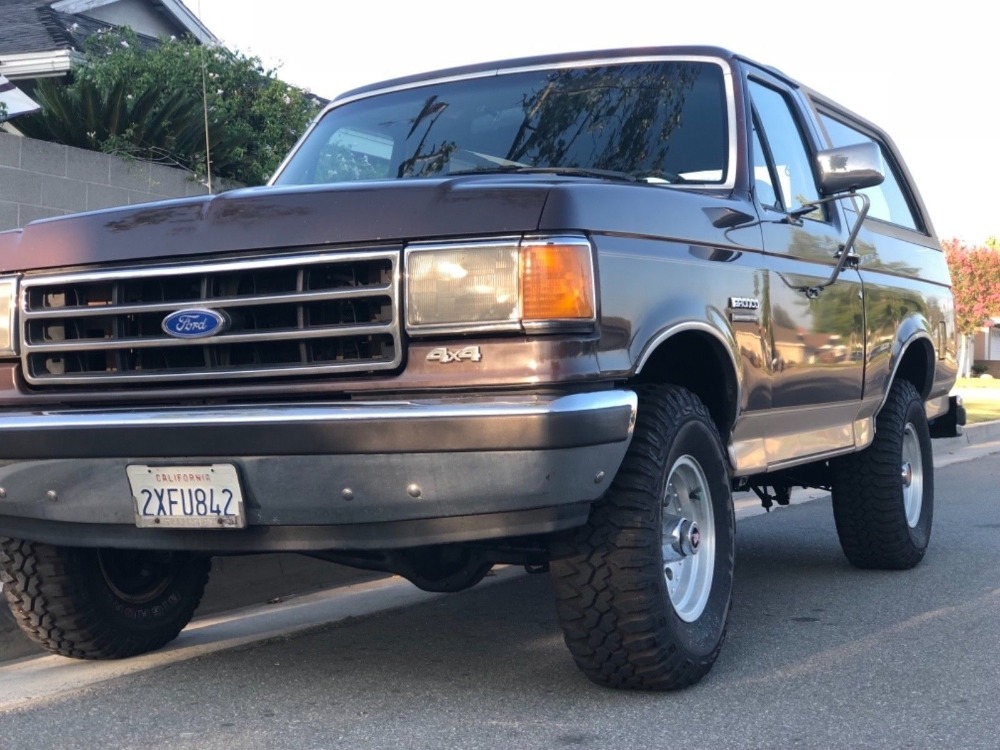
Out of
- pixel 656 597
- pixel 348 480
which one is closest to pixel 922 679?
pixel 656 597

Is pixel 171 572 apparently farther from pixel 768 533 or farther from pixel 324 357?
pixel 768 533

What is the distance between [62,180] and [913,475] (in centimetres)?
621

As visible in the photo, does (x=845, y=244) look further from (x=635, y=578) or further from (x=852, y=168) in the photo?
(x=635, y=578)

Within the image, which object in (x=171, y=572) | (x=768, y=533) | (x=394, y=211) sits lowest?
(x=768, y=533)

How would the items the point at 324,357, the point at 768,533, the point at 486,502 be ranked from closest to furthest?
the point at 486,502 < the point at 324,357 < the point at 768,533

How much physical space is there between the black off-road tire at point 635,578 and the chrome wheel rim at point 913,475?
8.86ft

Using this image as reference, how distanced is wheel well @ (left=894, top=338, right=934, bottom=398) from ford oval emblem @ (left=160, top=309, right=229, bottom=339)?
385 centimetres

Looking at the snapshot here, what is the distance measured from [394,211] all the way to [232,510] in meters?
0.91

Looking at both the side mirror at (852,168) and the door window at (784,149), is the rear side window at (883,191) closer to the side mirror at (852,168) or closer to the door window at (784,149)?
the door window at (784,149)

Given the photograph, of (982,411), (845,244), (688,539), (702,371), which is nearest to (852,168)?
(845,244)

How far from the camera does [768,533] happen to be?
7.93m

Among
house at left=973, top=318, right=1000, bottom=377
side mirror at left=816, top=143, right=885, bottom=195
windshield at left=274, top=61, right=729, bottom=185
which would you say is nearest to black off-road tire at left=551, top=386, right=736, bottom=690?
windshield at left=274, top=61, right=729, bottom=185

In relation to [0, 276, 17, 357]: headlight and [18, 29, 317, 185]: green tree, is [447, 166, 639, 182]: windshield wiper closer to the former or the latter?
[0, 276, 17, 357]: headlight

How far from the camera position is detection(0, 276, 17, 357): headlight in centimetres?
411
